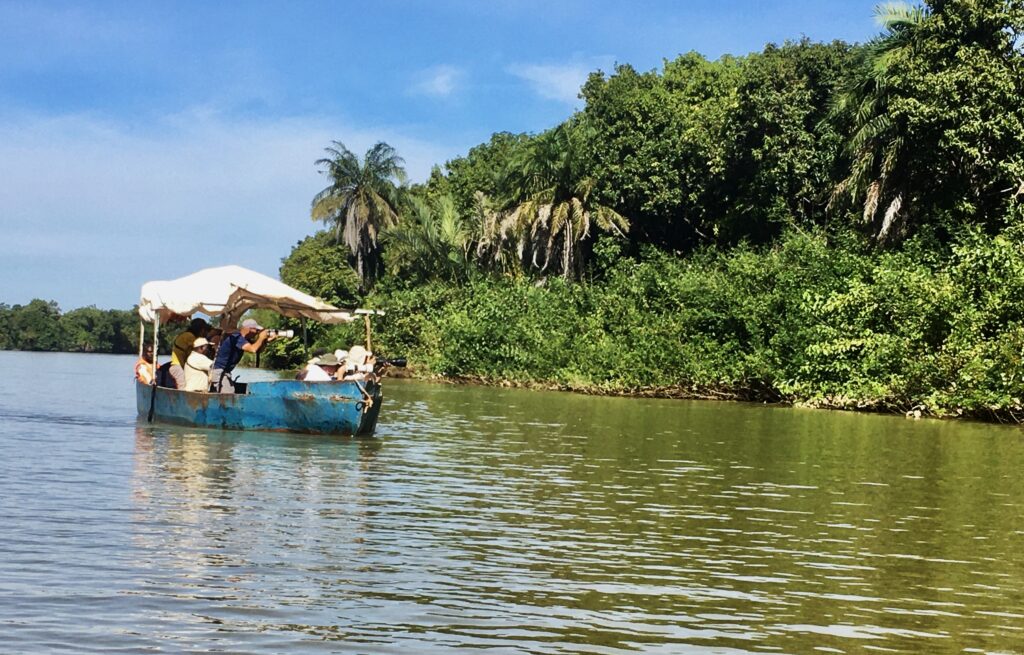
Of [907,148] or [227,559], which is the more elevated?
[907,148]

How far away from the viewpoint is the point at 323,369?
72.3 feet

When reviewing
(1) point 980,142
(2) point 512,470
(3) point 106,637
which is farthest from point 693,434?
(3) point 106,637

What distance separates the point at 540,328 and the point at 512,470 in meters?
29.4

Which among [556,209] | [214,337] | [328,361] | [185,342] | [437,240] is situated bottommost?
[328,361]

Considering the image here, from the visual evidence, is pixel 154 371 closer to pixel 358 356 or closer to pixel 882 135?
pixel 358 356

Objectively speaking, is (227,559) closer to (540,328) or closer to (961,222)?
(961,222)

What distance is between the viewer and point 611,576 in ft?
30.6

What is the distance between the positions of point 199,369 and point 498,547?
1310cm

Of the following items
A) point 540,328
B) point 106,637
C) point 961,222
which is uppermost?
point 961,222

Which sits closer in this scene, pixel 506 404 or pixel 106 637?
pixel 106 637

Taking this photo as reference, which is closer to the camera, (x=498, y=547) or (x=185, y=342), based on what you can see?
(x=498, y=547)

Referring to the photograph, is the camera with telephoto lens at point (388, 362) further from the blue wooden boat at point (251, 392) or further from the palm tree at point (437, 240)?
the palm tree at point (437, 240)

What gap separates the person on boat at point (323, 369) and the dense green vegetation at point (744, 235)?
51.1ft

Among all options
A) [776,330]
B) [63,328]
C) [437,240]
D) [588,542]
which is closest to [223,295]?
[588,542]
